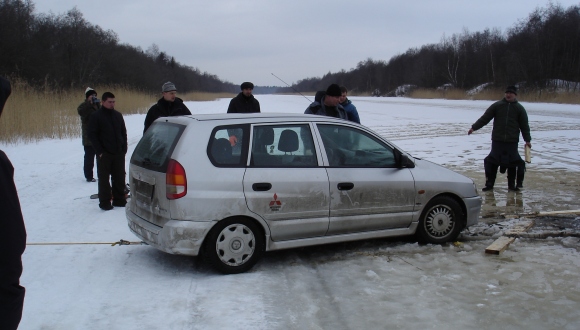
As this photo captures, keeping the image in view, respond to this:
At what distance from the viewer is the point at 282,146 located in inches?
225

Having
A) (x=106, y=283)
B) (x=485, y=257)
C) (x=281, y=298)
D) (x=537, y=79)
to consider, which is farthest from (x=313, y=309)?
(x=537, y=79)

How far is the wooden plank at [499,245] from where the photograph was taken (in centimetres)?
594

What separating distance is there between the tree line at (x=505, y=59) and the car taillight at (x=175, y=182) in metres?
45.8

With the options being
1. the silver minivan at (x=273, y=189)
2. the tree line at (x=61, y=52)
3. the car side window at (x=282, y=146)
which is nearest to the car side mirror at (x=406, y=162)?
the silver minivan at (x=273, y=189)

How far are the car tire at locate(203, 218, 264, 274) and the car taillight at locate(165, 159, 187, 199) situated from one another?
505 mm

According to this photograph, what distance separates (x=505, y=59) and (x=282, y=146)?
72587 millimetres

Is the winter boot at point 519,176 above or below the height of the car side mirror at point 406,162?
below

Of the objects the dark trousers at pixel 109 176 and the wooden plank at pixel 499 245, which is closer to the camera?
the wooden plank at pixel 499 245

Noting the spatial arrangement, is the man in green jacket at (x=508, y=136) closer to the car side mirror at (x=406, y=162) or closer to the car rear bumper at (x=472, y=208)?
the car rear bumper at (x=472, y=208)

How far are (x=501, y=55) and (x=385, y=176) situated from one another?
80.5 metres

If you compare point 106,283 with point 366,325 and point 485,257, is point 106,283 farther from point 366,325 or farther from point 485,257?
point 485,257

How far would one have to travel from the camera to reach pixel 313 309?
4.48 meters

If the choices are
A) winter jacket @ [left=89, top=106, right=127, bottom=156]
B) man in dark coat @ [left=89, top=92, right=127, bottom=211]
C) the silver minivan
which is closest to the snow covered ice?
the silver minivan

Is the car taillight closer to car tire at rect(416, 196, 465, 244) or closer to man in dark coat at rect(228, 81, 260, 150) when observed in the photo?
car tire at rect(416, 196, 465, 244)
